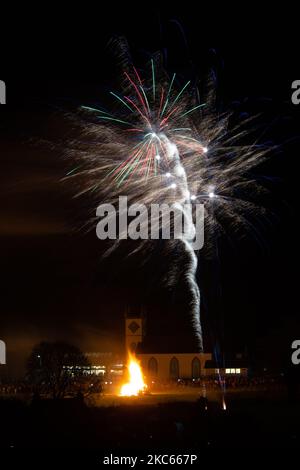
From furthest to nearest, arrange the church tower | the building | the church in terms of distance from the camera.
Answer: the church tower
the church
the building

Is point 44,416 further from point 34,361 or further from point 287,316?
point 287,316

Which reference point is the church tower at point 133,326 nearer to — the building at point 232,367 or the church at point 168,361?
the church at point 168,361

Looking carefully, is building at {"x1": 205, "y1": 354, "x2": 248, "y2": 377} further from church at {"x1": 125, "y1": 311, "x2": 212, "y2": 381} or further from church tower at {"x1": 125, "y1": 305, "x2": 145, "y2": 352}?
church tower at {"x1": 125, "y1": 305, "x2": 145, "y2": 352}

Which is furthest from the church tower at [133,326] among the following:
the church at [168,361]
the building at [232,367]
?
the building at [232,367]

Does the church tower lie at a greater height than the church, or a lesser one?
greater

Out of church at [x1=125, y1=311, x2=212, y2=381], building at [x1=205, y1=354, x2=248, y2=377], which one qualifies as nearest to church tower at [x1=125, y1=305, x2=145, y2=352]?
church at [x1=125, y1=311, x2=212, y2=381]

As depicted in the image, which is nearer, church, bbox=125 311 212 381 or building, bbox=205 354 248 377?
building, bbox=205 354 248 377

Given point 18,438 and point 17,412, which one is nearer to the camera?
point 18,438
